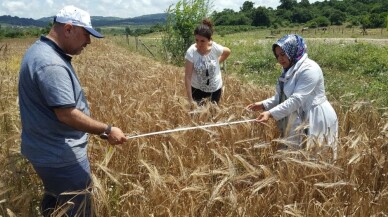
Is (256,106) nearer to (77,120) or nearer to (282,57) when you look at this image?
(282,57)

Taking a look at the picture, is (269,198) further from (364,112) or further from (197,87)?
(197,87)

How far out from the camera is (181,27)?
1457cm

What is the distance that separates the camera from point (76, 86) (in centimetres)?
225

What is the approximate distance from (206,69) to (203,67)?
43 millimetres

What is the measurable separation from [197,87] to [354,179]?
8.25 ft

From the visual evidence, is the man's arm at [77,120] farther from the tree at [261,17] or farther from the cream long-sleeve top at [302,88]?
the tree at [261,17]

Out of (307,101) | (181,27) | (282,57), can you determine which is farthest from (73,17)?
(181,27)

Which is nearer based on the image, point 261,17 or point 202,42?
point 202,42

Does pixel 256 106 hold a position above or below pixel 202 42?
below

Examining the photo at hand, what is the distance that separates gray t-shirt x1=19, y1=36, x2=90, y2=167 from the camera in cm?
208

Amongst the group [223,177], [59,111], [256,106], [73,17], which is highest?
[73,17]

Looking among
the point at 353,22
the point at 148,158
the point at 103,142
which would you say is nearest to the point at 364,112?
the point at 148,158

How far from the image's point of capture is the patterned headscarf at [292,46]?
119 inches

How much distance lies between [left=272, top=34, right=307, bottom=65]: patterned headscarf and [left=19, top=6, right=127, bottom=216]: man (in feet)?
4.78
